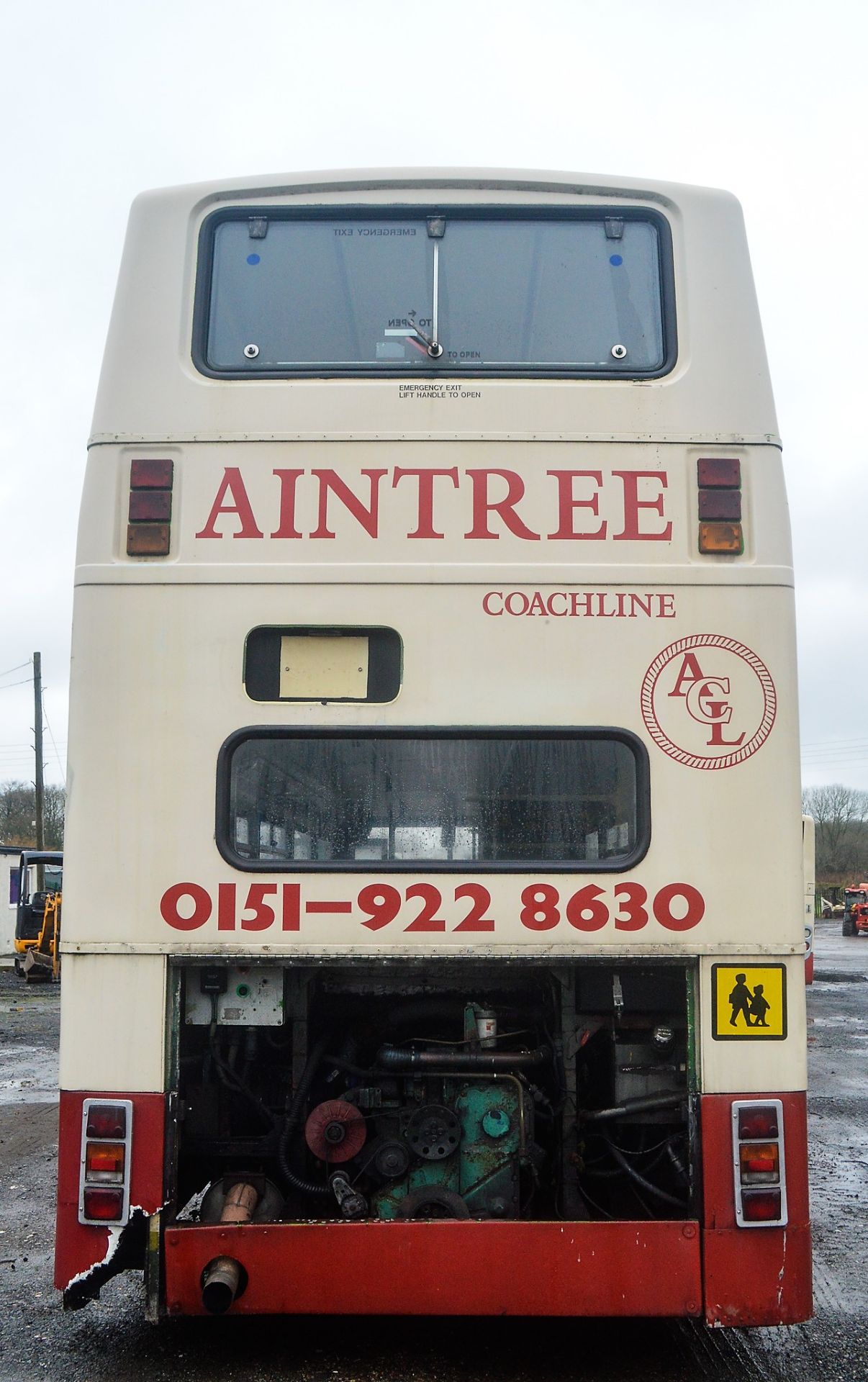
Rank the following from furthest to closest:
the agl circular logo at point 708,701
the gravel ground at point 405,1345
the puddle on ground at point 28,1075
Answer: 1. the puddle on ground at point 28,1075
2. the gravel ground at point 405,1345
3. the agl circular logo at point 708,701

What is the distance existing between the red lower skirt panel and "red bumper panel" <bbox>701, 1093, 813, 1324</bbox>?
0.07m

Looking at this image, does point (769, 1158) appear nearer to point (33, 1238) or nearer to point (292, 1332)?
point (292, 1332)

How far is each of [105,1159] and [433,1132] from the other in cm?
108

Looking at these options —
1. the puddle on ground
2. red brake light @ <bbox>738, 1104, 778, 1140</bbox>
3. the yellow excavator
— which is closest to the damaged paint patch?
red brake light @ <bbox>738, 1104, 778, 1140</bbox>

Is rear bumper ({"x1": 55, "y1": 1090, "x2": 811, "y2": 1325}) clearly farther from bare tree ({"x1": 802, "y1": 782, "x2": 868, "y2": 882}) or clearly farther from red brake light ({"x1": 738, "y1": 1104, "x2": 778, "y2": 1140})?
bare tree ({"x1": 802, "y1": 782, "x2": 868, "y2": 882})

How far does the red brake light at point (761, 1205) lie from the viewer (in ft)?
11.9

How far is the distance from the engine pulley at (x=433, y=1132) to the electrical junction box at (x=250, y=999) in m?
0.60

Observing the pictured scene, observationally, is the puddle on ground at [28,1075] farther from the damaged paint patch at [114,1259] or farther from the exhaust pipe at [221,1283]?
the exhaust pipe at [221,1283]

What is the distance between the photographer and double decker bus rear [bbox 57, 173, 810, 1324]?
3688mm

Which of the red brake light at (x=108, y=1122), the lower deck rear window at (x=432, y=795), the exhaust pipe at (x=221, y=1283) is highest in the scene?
the lower deck rear window at (x=432, y=795)

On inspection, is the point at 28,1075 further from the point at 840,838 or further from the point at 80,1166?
the point at 840,838

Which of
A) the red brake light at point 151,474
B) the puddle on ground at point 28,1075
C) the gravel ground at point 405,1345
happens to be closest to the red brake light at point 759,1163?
the gravel ground at point 405,1345

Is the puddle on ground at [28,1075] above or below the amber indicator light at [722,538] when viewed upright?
below

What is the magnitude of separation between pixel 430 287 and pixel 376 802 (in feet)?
5.77
